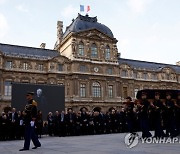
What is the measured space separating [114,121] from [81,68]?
20601 millimetres

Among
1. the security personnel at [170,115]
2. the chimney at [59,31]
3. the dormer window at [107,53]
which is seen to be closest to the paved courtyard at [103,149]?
the security personnel at [170,115]

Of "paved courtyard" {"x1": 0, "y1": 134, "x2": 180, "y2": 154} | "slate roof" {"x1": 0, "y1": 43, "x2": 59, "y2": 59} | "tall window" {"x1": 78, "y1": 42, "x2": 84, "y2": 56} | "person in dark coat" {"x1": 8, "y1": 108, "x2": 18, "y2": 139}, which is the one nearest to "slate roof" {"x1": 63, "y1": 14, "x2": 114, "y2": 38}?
"tall window" {"x1": 78, "y1": 42, "x2": 84, "y2": 56}

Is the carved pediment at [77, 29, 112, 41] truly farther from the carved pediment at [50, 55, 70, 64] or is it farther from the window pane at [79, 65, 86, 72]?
the window pane at [79, 65, 86, 72]

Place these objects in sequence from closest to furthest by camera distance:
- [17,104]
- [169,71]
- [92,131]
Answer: [92,131]
[17,104]
[169,71]

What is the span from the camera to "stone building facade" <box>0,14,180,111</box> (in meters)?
34.8

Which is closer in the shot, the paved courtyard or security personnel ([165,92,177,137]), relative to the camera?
the paved courtyard

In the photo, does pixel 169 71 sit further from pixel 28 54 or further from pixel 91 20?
A: pixel 28 54

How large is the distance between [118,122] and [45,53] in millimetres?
23880

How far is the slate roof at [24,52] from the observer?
117ft

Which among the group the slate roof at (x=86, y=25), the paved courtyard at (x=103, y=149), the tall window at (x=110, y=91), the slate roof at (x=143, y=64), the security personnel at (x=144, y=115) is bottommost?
the paved courtyard at (x=103, y=149)

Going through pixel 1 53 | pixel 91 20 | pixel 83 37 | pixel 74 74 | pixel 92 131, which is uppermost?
pixel 91 20

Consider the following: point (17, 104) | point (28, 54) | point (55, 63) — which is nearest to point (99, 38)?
point (55, 63)

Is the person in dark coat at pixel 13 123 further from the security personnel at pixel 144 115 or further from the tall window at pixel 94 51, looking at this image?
the tall window at pixel 94 51

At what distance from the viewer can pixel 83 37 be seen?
39.1m
